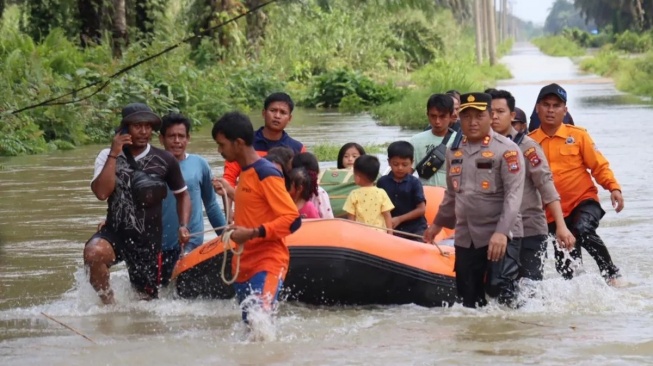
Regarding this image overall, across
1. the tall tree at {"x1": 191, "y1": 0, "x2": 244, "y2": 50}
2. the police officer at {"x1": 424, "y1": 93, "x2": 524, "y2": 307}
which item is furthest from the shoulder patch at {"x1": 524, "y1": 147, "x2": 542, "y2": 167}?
the tall tree at {"x1": 191, "y1": 0, "x2": 244, "y2": 50}

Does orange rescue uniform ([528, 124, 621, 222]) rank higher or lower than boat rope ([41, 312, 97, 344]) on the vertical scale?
higher

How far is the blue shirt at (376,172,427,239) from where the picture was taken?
27.5ft

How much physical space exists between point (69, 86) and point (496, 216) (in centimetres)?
1465

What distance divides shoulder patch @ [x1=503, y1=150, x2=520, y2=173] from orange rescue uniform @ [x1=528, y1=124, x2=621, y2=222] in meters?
1.30

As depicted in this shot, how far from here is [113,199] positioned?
735cm

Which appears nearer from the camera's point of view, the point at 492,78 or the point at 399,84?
the point at 399,84

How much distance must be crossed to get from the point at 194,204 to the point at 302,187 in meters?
0.83

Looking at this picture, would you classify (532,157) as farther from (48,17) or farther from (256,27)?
(256,27)

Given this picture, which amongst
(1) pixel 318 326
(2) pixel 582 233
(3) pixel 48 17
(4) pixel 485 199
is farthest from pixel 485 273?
(3) pixel 48 17

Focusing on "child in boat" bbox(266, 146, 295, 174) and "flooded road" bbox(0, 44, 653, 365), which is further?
"child in boat" bbox(266, 146, 295, 174)

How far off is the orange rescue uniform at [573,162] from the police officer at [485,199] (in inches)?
45.4

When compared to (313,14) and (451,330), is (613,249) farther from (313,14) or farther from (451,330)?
(313,14)

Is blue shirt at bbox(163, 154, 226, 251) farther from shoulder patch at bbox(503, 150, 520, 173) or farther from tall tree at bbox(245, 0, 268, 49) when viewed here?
tall tree at bbox(245, 0, 268, 49)

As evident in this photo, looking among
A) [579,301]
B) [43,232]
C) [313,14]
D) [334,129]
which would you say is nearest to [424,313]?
[579,301]
